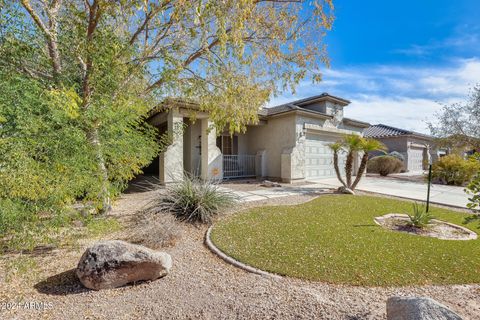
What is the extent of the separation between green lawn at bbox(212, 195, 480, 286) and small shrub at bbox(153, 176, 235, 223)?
0.51 metres

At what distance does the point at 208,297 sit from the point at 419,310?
2.43m

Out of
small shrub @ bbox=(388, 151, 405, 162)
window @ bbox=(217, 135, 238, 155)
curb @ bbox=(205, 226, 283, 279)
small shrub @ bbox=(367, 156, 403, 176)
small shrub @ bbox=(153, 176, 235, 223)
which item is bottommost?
curb @ bbox=(205, 226, 283, 279)

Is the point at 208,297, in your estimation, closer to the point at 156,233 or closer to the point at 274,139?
the point at 156,233

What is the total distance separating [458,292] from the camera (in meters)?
3.39

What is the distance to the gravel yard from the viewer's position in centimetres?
291

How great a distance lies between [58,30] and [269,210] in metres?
7.18

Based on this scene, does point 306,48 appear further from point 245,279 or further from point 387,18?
point 245,279

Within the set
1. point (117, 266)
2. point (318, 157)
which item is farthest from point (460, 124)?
point (117, 266)

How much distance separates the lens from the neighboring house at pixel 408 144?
2312 cm

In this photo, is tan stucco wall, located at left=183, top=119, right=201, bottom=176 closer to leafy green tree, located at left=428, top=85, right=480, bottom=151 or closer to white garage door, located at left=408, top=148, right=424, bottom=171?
leafy green tree, located at left=428, top=85, right=480, bottom=151

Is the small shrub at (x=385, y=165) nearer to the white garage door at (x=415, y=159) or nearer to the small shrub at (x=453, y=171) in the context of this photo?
the white garage door at (x=415, y=159)

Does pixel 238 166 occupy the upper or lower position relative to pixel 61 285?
upper

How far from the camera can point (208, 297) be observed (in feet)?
10.7

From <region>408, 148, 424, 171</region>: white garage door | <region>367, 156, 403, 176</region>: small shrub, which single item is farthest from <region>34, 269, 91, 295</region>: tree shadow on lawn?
<region>408, 148, 424, 171</region>: white garage door
